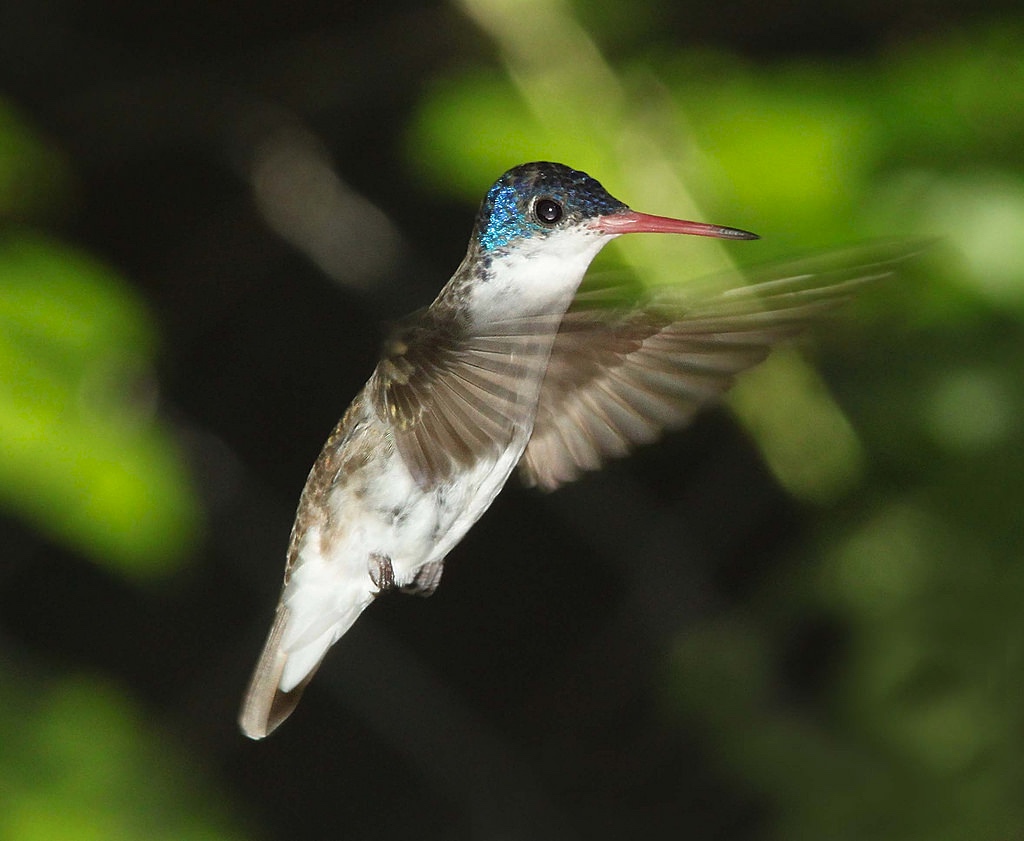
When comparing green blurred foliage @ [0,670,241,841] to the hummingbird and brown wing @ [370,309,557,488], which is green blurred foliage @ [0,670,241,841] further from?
brown wing @ [370,309,557,488]

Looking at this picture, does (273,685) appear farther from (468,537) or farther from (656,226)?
(468,537)

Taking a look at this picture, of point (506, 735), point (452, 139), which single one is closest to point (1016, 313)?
point (452, 139)

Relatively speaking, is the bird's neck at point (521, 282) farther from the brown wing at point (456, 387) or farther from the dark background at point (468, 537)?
the dark background at point (468, 537)

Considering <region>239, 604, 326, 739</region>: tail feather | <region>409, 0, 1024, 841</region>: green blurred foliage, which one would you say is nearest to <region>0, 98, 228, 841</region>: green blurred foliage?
<region>239, 604, 326, 739</region>: tail feather

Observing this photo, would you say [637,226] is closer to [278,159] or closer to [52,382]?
[52,382]

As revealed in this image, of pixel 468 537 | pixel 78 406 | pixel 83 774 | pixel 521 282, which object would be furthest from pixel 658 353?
pixel 468 537

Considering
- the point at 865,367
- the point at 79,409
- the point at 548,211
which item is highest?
the point at 865,367

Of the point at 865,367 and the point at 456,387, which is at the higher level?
the point at 865,367

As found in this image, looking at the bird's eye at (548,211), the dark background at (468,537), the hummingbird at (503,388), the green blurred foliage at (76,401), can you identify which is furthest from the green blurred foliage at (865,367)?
the green blurred foliage at (76,401)
